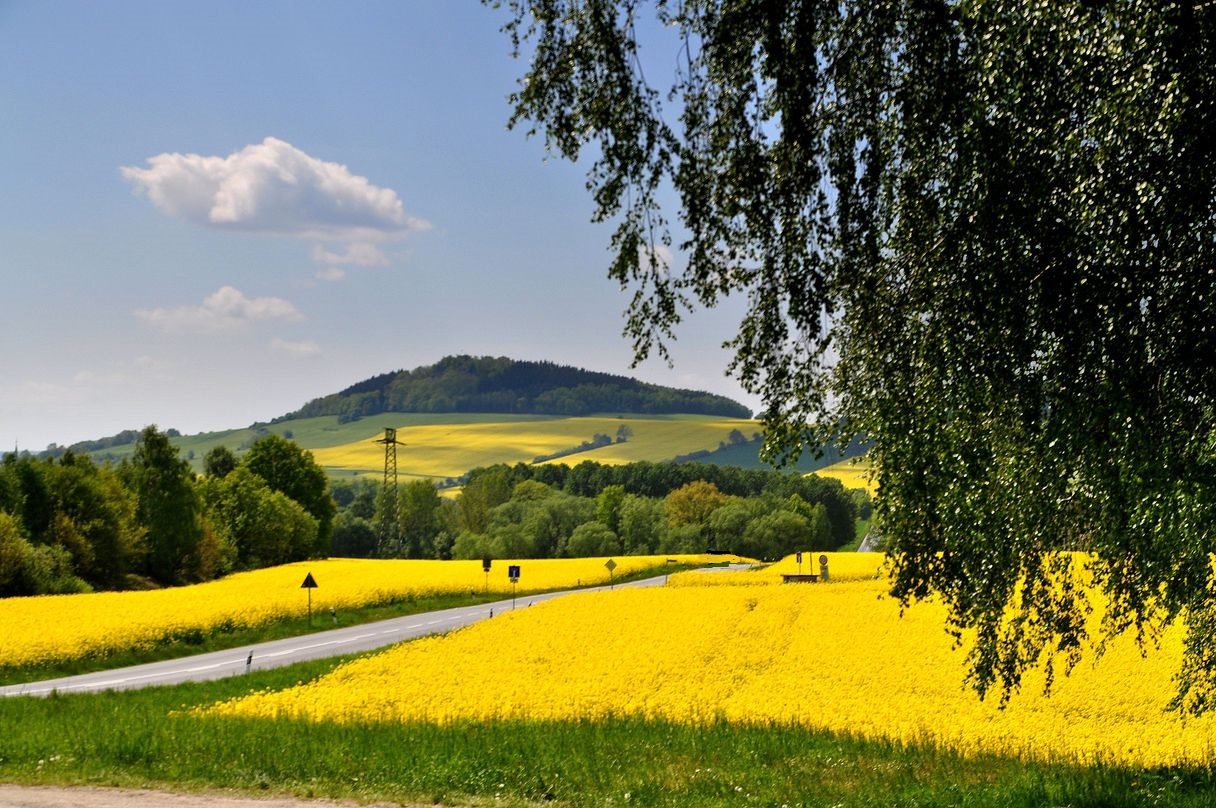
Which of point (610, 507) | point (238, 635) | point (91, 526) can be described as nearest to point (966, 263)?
point (238, 635)

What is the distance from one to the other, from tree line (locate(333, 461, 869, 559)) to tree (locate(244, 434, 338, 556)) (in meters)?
7.32

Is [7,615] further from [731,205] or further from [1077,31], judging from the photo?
[1077,31]

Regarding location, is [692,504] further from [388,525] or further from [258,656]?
[258,656]

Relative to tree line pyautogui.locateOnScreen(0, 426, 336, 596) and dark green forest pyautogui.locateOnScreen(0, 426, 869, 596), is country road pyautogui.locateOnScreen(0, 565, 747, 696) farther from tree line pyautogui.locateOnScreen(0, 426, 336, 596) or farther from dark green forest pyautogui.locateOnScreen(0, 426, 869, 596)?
tree line pyautogui.locateOnScreen(0, 426, 336, 596)

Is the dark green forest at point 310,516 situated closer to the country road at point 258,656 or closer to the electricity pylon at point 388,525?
the electricity pylon at point 388,525

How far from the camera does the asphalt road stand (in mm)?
27891

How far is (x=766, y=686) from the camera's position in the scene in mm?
22703

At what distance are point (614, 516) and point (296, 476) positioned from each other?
53.1 meters

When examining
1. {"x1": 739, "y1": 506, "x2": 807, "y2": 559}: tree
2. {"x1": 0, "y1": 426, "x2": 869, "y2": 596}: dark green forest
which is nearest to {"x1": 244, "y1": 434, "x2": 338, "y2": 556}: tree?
{"x1": 0, "y1": 426, "x2": 869, "y2": 596}: dark green forest

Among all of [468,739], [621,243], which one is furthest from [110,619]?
[621,243]

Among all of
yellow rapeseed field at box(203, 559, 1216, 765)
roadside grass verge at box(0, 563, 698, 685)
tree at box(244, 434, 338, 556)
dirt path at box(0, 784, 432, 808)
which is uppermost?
tree at box(244, 434, 338, 556)

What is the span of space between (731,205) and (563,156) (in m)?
1.68

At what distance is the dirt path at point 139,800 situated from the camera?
1162 centimetres

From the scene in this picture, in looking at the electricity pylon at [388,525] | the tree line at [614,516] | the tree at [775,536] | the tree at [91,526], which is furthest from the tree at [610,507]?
the tree at [91,526]
